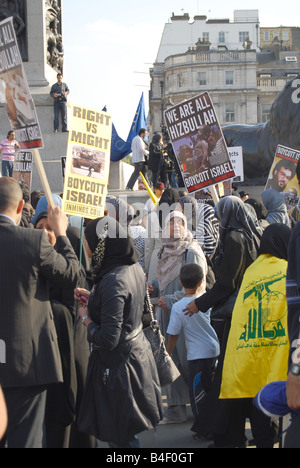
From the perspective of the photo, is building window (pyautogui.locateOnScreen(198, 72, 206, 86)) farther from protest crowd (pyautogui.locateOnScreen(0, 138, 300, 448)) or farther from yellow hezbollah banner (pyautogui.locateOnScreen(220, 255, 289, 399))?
yellow hezbollah banner (pyautogui.locateOnScreen(220, 255, 289, 399))

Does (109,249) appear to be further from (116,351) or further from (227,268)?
(227,268)

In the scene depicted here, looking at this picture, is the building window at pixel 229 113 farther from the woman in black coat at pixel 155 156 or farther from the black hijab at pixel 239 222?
the black hijab at pixel 239 222

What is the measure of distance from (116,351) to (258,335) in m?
Result: 0.93

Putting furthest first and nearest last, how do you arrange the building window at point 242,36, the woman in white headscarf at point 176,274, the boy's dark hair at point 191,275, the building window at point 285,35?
the building window at point 285,35 → the building window at point 242,36 → the woman in white headscarf at point 176,274 → the boy's dark hair at point 191,275

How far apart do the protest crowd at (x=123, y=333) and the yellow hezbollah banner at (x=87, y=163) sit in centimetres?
22

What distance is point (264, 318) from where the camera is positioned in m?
4.63

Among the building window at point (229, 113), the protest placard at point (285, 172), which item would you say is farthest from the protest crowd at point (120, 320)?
the building window at point (229, 113)

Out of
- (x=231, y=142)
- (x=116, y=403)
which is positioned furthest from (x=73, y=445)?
(x=231, y=142)

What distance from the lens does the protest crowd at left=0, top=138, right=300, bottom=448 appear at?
3889 millimetres

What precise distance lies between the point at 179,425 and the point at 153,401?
193cm

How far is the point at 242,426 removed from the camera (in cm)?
502

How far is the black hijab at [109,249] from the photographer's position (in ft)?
14.3

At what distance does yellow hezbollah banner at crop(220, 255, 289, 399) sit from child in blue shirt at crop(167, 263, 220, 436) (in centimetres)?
85

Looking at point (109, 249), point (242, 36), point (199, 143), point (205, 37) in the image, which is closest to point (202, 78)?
point (205, 37)
